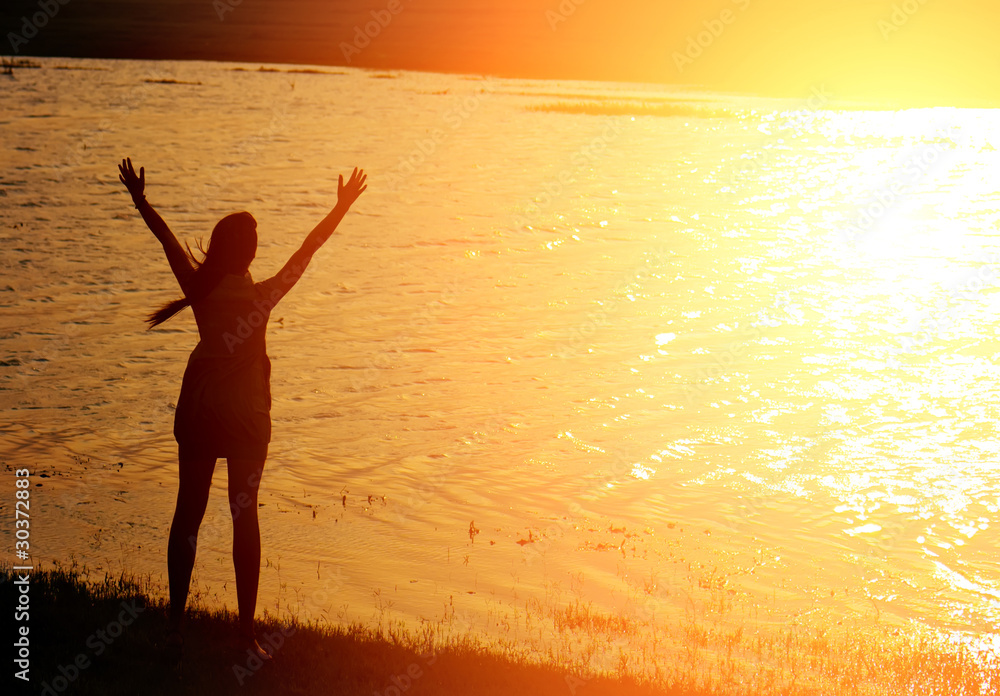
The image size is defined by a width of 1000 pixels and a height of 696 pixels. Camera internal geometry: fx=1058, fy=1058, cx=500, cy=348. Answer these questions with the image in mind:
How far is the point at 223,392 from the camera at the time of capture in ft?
18.2

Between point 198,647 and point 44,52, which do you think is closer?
point 198,647

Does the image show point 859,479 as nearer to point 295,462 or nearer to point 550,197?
point 295,462

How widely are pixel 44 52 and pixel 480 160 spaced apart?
4373 cm

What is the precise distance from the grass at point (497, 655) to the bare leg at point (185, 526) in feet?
1.17

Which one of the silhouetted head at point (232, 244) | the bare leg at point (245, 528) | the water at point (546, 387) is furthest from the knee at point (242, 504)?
the water at point (546, 387)

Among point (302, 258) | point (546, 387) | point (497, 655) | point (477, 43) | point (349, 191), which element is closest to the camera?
point (302, 258)

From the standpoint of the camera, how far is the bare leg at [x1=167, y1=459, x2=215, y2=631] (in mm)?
5633

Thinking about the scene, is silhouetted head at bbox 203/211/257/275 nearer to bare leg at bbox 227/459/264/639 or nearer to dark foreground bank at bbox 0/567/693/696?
bare leg at bbox 227/459/264/639

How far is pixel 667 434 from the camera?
450 inches

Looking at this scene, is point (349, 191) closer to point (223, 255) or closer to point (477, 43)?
point (223, 255)

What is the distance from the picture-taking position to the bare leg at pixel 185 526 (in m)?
5.63

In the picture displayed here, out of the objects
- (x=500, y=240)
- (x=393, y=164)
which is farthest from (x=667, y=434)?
(x=393, y=164)

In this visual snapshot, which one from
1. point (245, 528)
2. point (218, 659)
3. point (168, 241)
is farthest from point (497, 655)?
point (168, 241)

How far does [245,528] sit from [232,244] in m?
1.53
